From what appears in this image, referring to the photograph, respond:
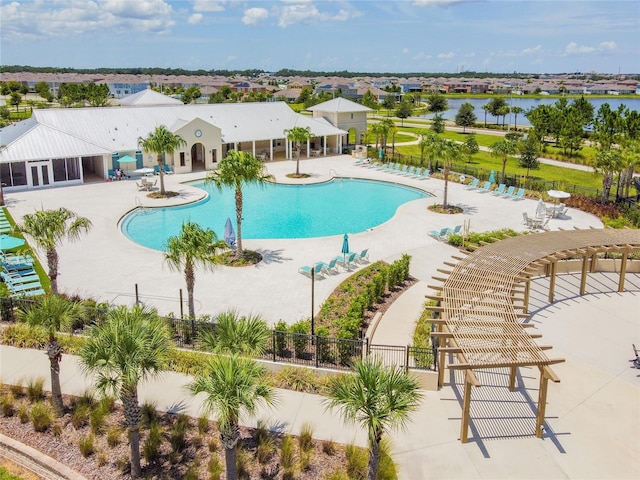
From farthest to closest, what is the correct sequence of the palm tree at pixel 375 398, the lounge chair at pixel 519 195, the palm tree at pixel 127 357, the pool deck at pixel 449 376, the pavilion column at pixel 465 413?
the lounge chair at pixel 519 195, the pavilion column at pixel 465 413, the pool deck at pixel 449 376, the palm tree at pixel 127 357, the palm tree at pixel 375 398

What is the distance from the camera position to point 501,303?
52.3ft

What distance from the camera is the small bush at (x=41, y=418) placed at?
1336cm

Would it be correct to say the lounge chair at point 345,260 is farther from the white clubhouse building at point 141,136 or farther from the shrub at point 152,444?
the white clubhouse building at point 141,136

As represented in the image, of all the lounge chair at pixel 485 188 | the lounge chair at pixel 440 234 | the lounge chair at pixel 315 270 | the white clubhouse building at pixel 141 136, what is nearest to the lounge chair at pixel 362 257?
the lounge chair at pixel 315 270

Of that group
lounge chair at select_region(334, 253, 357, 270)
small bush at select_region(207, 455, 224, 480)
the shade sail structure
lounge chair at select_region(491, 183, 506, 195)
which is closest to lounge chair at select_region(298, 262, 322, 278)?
Result: lounge chair at select_region(334, 253, 357, 270)

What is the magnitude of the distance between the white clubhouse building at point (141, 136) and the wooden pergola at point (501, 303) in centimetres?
2981

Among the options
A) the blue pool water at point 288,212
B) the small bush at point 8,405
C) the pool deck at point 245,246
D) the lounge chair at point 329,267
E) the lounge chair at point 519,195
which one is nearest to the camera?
the small bush at point 8,405

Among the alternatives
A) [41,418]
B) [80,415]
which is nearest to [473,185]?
[80,415]

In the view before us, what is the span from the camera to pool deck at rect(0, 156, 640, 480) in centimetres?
1223

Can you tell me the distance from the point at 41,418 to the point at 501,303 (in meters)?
12.5

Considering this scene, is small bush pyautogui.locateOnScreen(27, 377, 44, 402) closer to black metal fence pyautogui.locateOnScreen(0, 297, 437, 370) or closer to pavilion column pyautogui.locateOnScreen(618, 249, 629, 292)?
black metal fence pyautogui.locateOnScreen(0, 297, 437, 370)

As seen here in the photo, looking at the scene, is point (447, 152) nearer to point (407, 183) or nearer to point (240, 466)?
point (407, 183)

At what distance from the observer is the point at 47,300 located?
43.0 feet

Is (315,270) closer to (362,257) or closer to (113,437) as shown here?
(362,257)
